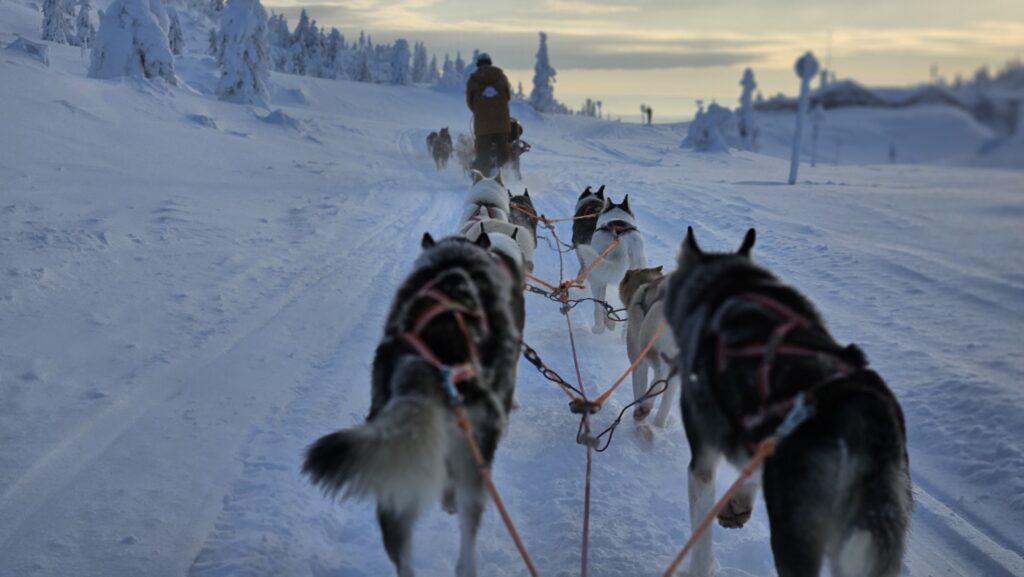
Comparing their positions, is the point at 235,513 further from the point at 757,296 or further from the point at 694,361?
the point at 757,296

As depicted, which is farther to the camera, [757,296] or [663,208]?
[663,208]

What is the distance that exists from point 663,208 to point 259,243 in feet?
22.7

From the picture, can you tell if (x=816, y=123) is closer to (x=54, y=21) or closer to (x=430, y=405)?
(x=430, y=405)

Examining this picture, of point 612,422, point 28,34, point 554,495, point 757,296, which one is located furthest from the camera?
point 28,34

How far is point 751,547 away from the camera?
3.09 meters

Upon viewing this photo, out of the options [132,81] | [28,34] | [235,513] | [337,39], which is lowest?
[235,513]

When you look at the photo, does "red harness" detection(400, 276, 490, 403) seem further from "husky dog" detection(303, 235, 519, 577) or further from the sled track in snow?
the sled track in snow

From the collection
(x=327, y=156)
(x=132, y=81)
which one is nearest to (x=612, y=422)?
(x=327, y=156)

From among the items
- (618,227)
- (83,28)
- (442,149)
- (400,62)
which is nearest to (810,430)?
(618,227)

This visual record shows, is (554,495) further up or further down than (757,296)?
further down

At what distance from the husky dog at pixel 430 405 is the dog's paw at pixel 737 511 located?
1026mm

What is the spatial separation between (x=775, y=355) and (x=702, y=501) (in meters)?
1.02

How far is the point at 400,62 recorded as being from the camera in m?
68.9

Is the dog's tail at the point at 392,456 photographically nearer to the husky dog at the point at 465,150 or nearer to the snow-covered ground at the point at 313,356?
the snow-covered ground at the point at 313,356
